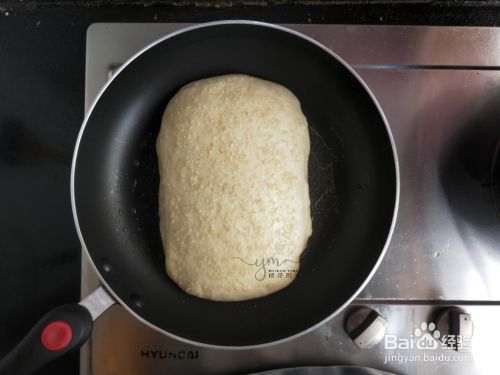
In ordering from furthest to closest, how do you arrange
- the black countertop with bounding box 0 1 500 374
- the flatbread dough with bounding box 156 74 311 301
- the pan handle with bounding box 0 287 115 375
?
the black countertop with bounding box 0 1 500 374
the flatbread dough with bounding box 156 74 311 301
the pan handle with bounding box 0 287 115 375

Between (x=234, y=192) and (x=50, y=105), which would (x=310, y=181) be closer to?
(x=234, y=192)

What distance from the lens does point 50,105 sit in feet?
2.78

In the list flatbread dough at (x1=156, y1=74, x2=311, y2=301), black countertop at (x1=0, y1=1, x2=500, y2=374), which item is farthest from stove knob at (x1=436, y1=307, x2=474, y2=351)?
black countertop at (x1=0, y1=1, x2=500, y2=374)

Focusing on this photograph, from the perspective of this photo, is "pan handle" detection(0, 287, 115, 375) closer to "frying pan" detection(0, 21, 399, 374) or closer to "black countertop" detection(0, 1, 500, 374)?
"frying pan" detection(0, 21, 399, 374)

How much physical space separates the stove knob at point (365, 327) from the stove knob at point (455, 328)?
0.11 m

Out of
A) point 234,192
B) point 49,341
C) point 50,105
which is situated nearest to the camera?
point 49,341

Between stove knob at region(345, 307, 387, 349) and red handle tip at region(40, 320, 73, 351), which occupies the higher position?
red handle tip at region(40, 320, 73, 351)

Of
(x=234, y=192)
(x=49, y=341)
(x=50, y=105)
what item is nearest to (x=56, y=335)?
(x=49, y=341)

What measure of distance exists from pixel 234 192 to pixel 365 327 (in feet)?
1.08

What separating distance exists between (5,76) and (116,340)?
22.4 inches

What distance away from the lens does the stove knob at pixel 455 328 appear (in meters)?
0.73

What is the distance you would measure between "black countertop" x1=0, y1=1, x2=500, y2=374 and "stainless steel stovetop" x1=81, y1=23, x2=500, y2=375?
0.06 meters

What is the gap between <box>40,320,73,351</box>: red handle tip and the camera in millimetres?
572

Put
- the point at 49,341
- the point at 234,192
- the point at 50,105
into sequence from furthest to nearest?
the point at 50,105, the point at 234,192, the point at 49,341
